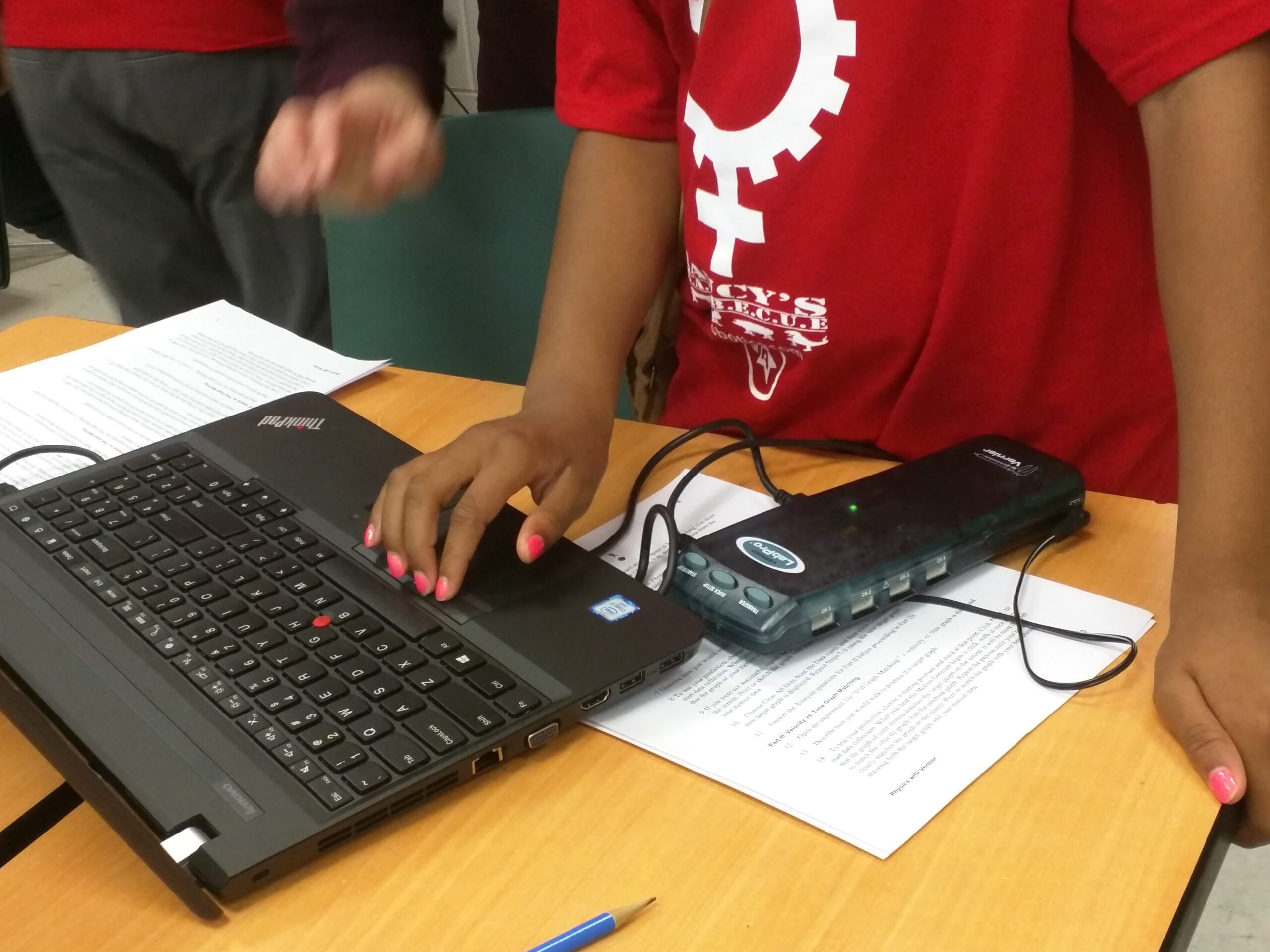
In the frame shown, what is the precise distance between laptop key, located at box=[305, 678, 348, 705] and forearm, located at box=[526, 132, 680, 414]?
0.30 meters

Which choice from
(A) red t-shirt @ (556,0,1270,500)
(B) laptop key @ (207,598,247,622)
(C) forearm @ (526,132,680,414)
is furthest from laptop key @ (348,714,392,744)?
(A) red t-shirt @ (556,0,1270,500)

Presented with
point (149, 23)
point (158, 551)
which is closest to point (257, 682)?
point (158, 551)

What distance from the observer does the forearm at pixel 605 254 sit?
75 cm

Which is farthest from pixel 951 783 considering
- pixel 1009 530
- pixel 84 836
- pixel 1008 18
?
pixel 1008 18

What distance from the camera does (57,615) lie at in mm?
516

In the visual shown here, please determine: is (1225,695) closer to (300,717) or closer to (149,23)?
(300,717)

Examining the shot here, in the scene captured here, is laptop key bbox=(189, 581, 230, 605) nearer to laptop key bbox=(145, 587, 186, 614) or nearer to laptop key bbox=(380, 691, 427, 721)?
laptop key bbox=(145, 587, 186, 614)


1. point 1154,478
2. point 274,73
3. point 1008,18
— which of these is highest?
point 1008,18

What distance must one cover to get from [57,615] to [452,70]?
6.99ft

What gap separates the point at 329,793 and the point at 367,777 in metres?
0.01

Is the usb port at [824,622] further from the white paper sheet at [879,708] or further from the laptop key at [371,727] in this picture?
the laptop key at [371,727]

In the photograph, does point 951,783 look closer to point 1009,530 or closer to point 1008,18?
point 1009,530

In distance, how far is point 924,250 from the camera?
0.74 meters

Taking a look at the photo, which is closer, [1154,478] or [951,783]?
[951,783]
